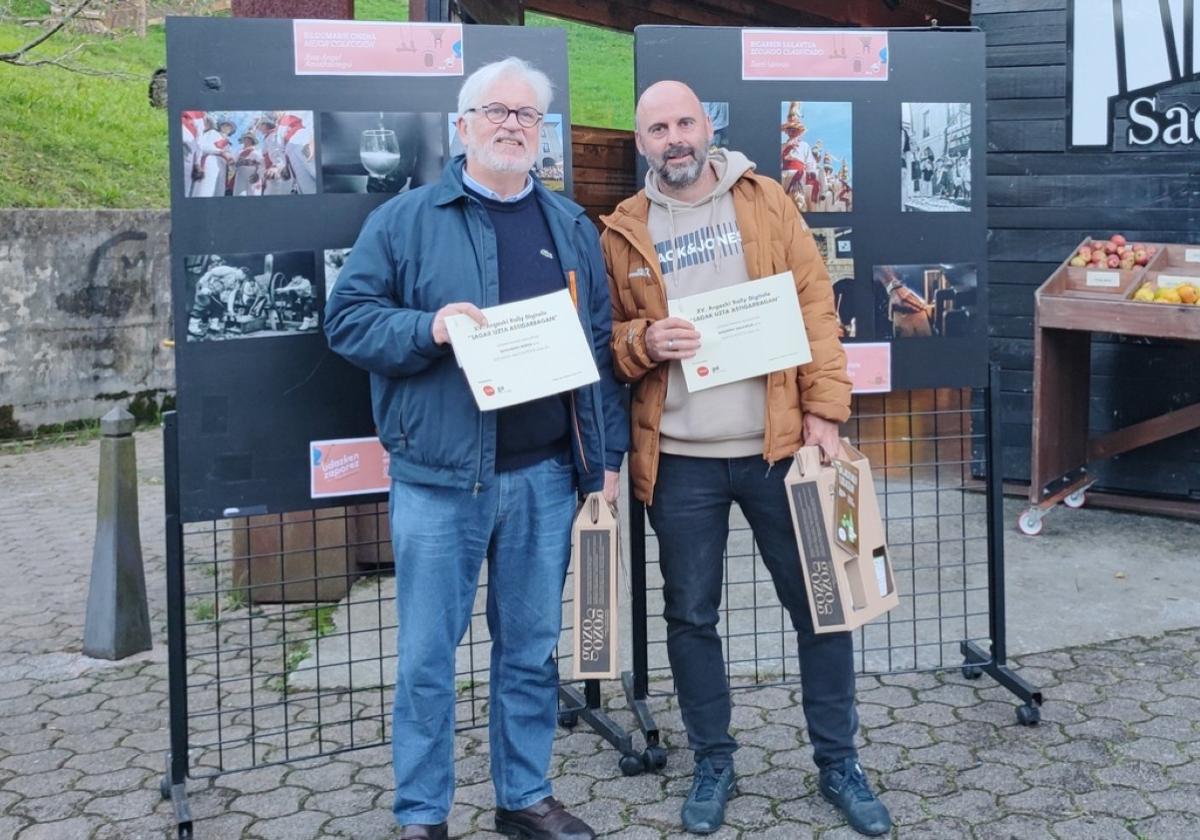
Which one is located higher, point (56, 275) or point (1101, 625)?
point (56, 275)

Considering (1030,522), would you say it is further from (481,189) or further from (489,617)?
(481,189)

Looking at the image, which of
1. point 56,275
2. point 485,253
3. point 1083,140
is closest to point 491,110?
point 485,253

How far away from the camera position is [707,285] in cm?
349

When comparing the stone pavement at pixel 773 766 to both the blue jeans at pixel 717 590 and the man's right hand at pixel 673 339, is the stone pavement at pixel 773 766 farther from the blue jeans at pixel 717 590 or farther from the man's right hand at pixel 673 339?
the man's right hand at pixel 673 339

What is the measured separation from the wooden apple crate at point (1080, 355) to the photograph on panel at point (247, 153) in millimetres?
3928

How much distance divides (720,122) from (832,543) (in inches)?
53.4

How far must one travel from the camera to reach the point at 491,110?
317cm

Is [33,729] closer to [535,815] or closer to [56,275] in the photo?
[535,815]

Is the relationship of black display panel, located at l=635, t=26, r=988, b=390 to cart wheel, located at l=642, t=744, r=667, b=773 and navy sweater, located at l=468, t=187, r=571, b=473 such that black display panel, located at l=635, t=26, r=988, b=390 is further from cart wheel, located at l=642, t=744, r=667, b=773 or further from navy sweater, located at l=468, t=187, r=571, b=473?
cart wheel, located at l=642, t=744, r=667, b=773

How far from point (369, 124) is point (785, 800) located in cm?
224

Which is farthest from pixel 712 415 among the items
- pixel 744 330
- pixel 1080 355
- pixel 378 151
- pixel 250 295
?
pixel 1080 355

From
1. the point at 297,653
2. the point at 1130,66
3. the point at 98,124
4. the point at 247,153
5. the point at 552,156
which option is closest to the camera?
the point at 247,153

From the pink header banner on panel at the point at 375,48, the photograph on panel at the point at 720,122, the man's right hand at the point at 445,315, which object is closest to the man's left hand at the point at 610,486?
the man's right hand at the point at 445,315

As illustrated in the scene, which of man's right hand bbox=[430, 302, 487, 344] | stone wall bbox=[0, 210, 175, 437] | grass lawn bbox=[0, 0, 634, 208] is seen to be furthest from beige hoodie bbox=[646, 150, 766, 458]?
grass lawn bbox=[0, 0, 634, 208]
